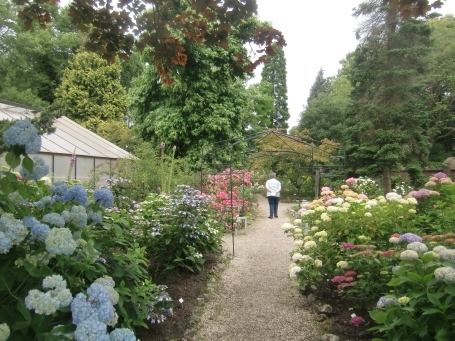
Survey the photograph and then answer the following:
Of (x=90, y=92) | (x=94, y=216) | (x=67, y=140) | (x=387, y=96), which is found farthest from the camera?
(x=90, y=92)

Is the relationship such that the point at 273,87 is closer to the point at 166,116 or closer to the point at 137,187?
the point at 166,116

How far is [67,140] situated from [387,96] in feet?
34.8

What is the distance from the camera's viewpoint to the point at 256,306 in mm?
3869

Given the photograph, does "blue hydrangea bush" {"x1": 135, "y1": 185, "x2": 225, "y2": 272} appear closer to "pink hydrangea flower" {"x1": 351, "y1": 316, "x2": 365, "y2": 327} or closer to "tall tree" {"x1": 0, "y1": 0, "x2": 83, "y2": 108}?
"pink hydrangea flower" {"x1": 351, "y1": 316, "x2": 365, "y2": 327}

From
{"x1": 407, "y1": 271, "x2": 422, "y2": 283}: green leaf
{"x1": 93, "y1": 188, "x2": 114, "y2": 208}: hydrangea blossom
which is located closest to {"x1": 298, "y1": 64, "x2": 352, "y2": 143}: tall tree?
{"x1": 407, "y1": 271, "x2": 422, "y2": 283}: green leaf

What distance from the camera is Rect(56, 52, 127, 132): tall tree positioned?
20547 mm

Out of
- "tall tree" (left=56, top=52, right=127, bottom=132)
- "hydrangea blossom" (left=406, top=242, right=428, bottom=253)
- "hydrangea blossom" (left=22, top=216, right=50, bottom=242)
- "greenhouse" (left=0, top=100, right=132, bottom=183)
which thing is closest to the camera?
"hydrangea blossom" (left=22, top=216, right=50, bottom=242)

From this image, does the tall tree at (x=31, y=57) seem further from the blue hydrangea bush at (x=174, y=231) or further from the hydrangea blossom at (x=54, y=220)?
the hydrangea blossom at (x=54, y=220)

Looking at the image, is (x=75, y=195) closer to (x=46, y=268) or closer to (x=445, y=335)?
(x=46, y=268)

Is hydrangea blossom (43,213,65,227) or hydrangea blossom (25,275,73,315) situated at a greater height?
hydrangea blossom (43,213,65,227)

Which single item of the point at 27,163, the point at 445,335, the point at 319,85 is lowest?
Result: the point at 445,335

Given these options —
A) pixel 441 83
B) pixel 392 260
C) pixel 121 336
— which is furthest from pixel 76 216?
pixel 441 83

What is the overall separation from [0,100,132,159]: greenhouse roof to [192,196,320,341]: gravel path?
4785 mm

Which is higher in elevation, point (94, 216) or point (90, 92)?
point (90, 92)
